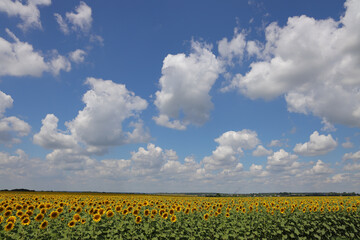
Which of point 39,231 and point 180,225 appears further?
point 180,225

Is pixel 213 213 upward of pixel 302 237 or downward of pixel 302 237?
upward

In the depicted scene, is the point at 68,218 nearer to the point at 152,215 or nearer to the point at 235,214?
the point at 152,215

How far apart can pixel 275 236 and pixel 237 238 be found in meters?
2.63

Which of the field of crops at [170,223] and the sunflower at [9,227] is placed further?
the field of crops at [170,223]

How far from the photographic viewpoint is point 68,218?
11.5m

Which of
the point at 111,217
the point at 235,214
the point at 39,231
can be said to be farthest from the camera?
the point at 235,214

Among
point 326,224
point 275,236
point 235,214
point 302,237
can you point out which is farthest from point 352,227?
point 235,214

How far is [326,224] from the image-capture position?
14.9 meters

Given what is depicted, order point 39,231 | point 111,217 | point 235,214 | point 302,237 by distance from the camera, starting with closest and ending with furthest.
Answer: point 39,231, point 111,217, point 302,237, point 235,214

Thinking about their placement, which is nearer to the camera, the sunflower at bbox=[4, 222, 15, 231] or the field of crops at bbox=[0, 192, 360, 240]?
the sunflower at bbox=[4, 222, 15, 231]

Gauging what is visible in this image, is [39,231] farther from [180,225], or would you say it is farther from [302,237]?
[302,237]

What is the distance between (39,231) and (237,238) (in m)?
8.24

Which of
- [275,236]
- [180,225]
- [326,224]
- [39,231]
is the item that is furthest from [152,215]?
[326,224]

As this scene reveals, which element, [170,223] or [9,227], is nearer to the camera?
[9,227]
